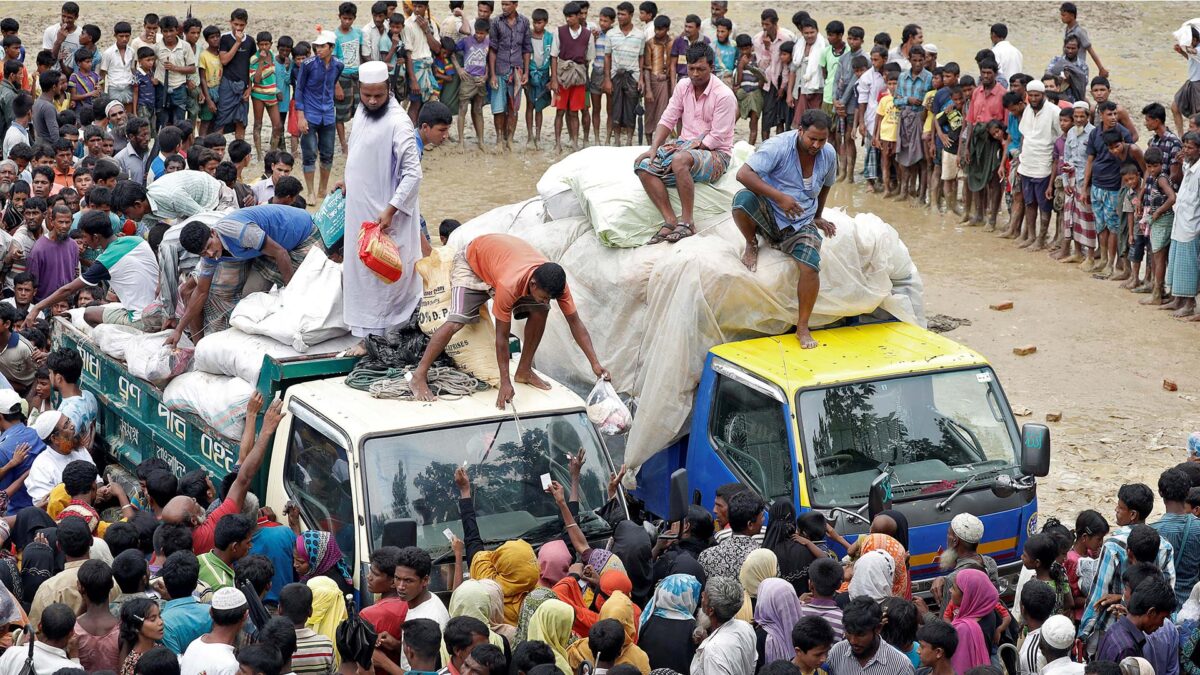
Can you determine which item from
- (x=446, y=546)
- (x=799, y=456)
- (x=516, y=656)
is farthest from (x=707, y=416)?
(x=516, y=656)

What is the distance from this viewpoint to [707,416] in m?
8.02

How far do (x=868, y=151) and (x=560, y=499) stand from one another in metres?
11.6

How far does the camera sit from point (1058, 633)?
19.0 ft

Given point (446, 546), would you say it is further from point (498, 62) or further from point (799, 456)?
point (498, 62)

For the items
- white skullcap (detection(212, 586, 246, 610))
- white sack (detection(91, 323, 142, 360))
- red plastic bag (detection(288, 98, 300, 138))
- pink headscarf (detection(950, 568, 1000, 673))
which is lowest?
pink headscarf (detection(950, 568, 1000, 673))

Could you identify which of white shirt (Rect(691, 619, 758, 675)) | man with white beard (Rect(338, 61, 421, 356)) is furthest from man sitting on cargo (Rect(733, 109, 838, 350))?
white shirt (Rect(691, 619, 758, 675))

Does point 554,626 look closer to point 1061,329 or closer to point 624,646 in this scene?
point 624,646

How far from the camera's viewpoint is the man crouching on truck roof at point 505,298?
734 centimetres

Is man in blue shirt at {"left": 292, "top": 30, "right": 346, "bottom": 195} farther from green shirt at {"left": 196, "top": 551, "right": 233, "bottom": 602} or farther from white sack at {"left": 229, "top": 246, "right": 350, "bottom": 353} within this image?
green shirt at {"left": 196, "top": 551, "right": 233, "bottom": 602}

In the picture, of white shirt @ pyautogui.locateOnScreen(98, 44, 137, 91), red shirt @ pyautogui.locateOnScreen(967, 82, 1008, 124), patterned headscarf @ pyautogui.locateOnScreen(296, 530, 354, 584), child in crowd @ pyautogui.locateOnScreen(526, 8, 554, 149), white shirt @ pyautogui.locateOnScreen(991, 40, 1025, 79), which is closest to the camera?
patterned headscarf @ pyautogui.locateOnScreen(296, 530, 354, 584)

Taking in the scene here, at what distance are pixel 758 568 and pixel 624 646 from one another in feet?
3.20

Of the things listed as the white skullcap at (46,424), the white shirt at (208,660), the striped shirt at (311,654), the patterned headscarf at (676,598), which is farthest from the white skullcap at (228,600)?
the white skullcap at (46,424)

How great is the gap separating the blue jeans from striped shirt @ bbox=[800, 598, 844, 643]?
37.3 ft

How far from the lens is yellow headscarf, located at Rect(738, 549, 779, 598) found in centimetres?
646
